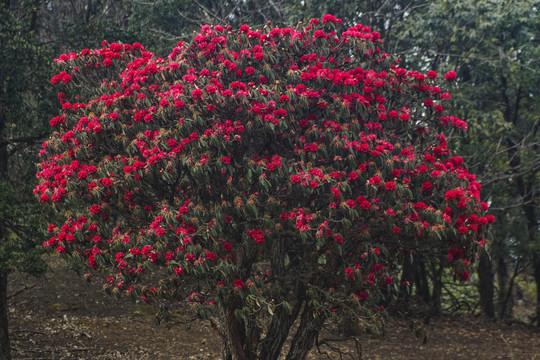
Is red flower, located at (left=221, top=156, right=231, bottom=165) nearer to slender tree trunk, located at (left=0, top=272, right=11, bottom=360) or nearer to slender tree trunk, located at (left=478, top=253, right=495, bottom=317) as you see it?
slender tree trunk, located at (left=0, top=272, right=11, bottom=360)

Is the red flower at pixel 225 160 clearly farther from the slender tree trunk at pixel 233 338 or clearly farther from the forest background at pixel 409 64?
the forest background at pixel 409 64

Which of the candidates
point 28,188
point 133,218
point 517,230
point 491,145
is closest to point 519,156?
point 491,145

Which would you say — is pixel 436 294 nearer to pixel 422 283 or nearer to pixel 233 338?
pixel 422 283

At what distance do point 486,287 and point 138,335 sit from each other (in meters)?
8.64

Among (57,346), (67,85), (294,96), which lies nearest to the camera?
(294,96)

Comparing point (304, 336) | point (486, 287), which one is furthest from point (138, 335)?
point (486, 287)

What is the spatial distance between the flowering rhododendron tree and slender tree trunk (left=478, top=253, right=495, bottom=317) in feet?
26.2

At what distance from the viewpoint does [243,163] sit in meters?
5.82

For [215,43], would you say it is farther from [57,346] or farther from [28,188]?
[57,346]

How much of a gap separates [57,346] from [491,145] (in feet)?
33.4

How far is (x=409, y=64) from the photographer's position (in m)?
11.8

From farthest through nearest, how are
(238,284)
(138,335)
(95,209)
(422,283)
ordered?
1. (422,283)
2. (138,335)
3. (238,284)
4. (95,209)

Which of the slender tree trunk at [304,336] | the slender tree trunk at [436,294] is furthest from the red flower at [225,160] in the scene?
the slender tree trunk at [436,294]

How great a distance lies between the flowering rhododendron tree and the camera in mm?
5273
